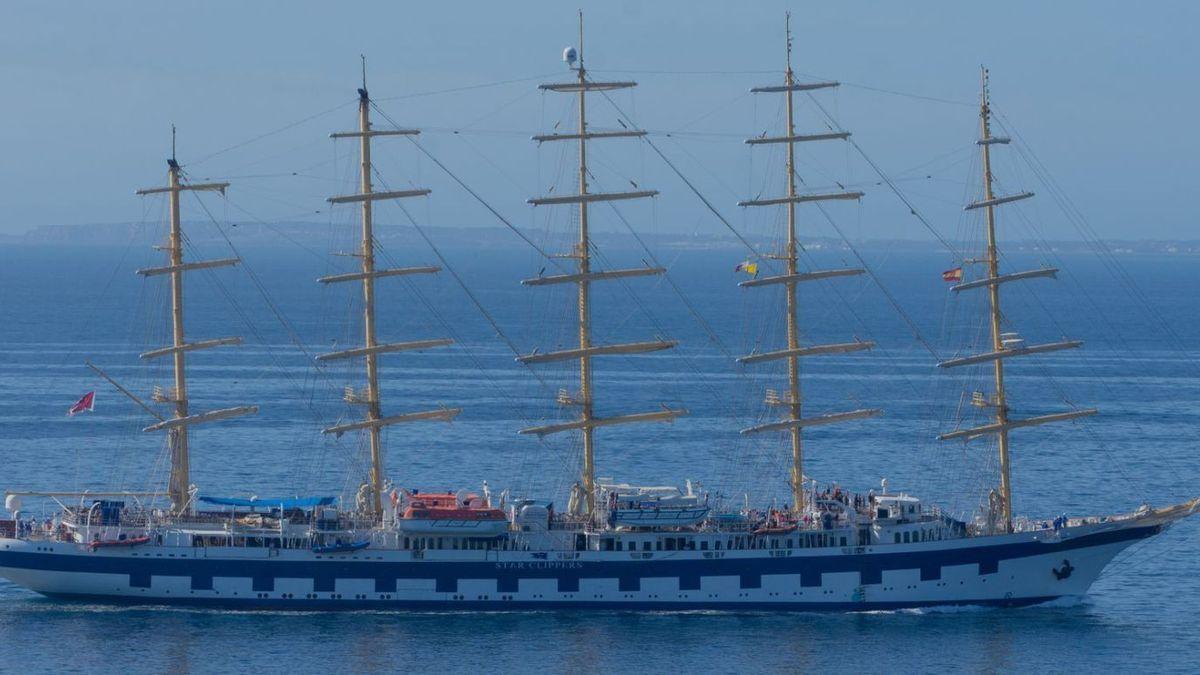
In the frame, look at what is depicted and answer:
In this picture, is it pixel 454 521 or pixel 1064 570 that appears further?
pixel 1064 570

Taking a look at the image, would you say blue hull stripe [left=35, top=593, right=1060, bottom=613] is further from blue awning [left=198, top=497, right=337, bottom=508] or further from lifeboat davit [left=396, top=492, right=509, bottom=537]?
blue awning [left=198, top=497, right=337, bottom=508]

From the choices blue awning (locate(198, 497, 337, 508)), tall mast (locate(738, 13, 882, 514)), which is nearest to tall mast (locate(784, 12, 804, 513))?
tall mast (locate(738, 13, 882, 514))

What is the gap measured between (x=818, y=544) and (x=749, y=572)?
2.50 m

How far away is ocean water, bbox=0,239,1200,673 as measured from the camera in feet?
196

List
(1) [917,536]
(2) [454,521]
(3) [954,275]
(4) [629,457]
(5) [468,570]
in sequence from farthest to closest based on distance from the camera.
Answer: (4) [629,457] → (3) [954,275] → (1) [917,536] → (5) [468,570] → (2) [454,521]

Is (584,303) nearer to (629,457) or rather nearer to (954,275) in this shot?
(954,275)

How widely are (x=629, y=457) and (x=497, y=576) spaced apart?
23.6 meters

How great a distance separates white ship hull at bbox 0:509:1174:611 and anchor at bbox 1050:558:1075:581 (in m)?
3.35

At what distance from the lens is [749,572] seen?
64.6 metres

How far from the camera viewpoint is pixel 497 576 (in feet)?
212

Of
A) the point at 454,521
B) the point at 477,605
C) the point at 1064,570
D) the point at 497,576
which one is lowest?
the point at 477,605

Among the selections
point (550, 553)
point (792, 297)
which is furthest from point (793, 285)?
point (550, 553)

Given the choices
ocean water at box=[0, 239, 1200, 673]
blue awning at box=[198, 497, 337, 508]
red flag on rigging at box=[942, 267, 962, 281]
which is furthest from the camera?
red flag on rigging at box=[942, 267, 962, 281]

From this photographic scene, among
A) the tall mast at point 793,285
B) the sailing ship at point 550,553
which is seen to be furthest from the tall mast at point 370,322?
the tall mast at point 793,285
